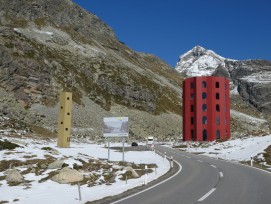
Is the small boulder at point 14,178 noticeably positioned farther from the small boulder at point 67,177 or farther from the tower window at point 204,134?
the tower window at point 204,134

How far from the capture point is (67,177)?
2106 centimetres

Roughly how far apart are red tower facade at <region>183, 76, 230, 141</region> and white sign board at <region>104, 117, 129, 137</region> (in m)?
45.6

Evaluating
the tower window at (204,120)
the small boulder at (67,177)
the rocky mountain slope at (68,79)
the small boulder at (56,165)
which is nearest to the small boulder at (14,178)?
the small boulder at (67,177)

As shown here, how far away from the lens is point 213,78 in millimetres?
79312

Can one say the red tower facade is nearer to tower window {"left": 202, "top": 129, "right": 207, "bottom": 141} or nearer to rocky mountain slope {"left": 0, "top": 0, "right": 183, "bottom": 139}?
tower window {"left": 202, "top": 129, "right": 207, "bottom": 141}

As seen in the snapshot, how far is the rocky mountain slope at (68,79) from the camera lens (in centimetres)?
8656

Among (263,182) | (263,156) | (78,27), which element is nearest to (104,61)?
(78,27)

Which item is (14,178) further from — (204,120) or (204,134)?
(204,120)

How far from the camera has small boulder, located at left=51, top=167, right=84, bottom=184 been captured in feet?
67.9

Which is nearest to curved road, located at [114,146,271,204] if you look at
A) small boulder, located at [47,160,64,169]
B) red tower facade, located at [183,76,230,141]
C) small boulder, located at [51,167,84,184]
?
small boulder, located at [51,167,84,184]

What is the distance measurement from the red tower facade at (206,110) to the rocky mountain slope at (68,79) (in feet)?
71.9

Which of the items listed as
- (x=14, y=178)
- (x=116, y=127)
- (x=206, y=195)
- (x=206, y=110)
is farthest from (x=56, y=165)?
(x=206, y=110)

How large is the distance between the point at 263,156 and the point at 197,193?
73.5 ft

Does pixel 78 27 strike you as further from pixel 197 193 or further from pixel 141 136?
pixel 197 193
